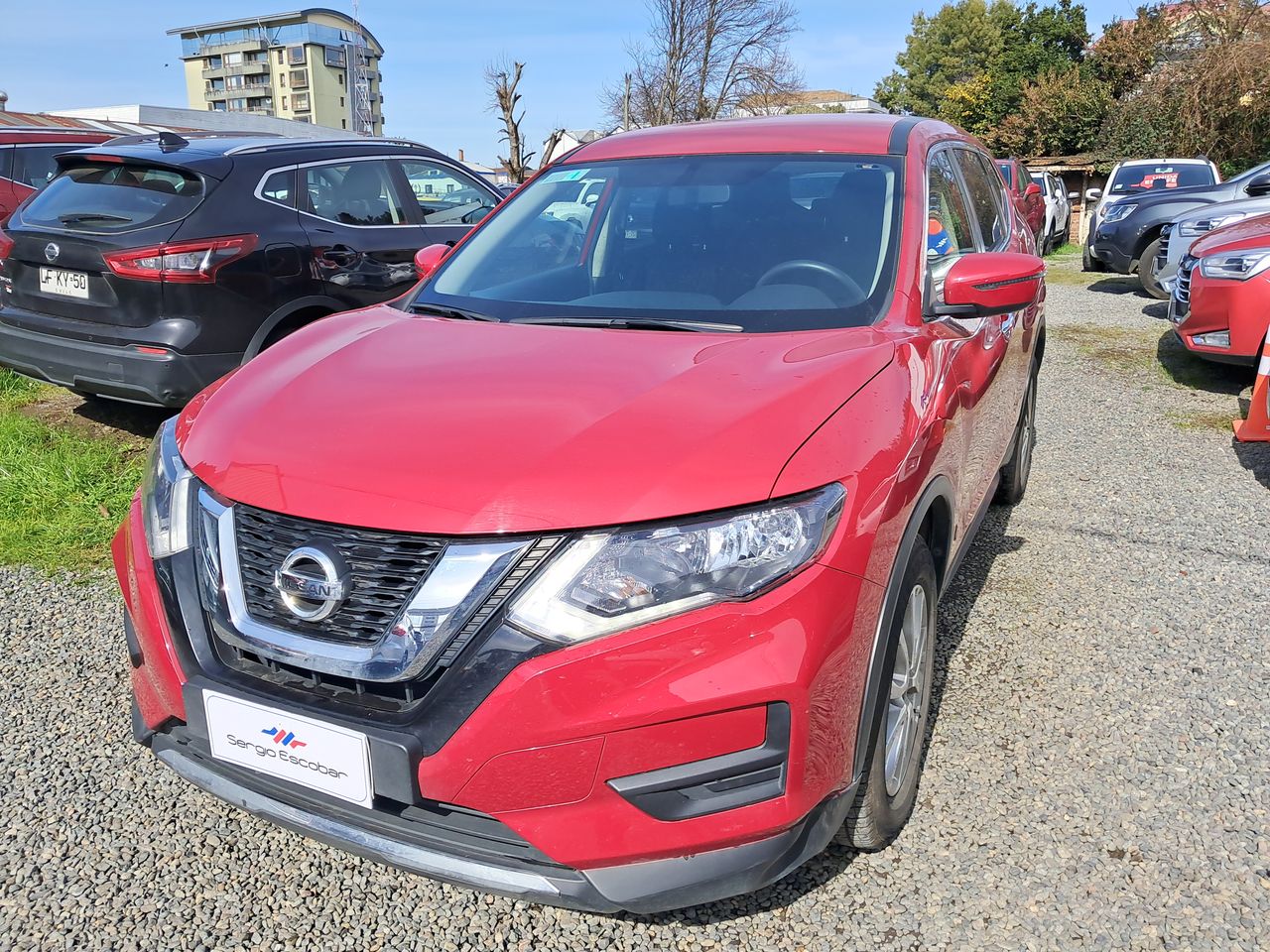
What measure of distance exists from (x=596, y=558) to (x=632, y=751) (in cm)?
Answer: 33

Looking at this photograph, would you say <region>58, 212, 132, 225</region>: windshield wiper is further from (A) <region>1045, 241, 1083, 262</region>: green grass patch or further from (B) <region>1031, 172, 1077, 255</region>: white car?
(B) <region>1031, 172, 1077, 255</region>: white car

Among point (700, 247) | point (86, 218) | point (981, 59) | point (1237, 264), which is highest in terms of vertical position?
point (981, 59)

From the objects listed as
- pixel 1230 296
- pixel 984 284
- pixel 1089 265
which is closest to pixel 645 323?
pixel 984 284

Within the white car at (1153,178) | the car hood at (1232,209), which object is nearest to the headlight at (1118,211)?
the white car at (1153,178)

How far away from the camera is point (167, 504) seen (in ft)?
6.91

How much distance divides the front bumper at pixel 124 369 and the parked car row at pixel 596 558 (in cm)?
225

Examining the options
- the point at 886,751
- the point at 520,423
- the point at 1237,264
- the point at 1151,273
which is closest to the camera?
the point at 520,423

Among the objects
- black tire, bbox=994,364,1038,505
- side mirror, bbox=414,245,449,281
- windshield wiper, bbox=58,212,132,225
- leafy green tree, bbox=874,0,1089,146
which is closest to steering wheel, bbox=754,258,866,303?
side mirror, bbox=414,245,449,281

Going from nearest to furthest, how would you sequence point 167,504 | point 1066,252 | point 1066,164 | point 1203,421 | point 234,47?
point 167,504, point 1203,421, point 1066,252, point 1066,164, point 234,47

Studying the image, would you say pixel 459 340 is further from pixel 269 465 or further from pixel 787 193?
pixel 787 193

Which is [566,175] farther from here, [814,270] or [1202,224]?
[1202,224]

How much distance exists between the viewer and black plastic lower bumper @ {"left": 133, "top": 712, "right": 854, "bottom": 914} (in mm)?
1743

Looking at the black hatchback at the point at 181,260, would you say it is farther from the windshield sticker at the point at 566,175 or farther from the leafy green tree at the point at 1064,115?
the leafy green tree at the point at 1064,115

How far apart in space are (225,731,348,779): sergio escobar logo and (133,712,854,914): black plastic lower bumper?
0.24 ft
